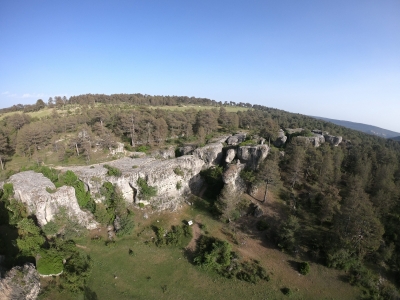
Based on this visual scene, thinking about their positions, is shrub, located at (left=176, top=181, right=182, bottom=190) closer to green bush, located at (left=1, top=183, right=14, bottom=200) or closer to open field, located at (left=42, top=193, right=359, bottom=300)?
open field, located at (left=42, top=193, right=359, bottom=300)

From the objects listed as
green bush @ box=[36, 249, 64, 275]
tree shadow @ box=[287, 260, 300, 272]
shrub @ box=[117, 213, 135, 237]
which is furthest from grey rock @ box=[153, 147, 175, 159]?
tree shadow @ box=[287, 260, 300, 272]

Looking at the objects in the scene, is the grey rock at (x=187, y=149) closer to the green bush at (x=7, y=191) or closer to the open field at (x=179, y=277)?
the open field at (x=179, y=277)

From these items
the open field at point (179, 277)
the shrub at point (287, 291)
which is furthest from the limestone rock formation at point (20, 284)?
the shrub at point (287, 291)

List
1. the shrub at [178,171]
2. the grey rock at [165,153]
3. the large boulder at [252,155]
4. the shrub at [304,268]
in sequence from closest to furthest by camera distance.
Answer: the shrub at [304,268] → the shrub at [178,171] → the large boulder at [252,155] → the grey rock at [165,153]

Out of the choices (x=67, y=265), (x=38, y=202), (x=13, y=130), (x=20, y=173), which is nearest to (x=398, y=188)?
(x=67, y=265)

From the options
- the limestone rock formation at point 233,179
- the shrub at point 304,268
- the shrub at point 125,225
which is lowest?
the shrub at point 304,268

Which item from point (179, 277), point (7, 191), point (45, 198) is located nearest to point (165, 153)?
point (45, 198)
